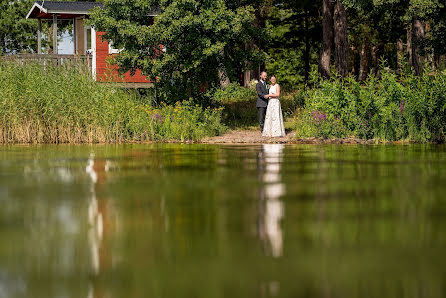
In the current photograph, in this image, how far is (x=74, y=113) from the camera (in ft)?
74.7

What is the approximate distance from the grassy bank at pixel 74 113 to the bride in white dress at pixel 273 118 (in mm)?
1888

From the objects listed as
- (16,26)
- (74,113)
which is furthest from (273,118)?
(16,26)

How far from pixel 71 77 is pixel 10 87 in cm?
192

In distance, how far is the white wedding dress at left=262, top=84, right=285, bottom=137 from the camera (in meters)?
24.8

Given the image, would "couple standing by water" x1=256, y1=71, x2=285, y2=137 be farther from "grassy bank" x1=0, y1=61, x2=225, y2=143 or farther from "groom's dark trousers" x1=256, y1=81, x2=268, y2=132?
"grassy bank" x1=0, y1=61, x2=225, y2=143

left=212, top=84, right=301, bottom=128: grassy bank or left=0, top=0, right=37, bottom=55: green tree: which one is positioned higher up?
left=0, top=0, right=37, bottom=55: green tree

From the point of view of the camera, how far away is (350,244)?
611cm

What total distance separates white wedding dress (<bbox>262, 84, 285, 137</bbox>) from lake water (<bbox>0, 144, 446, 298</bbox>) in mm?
11822

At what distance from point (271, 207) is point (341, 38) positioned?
29.5m

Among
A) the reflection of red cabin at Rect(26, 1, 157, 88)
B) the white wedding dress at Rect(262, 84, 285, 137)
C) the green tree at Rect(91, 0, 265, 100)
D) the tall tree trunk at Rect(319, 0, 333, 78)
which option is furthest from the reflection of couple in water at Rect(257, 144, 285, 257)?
the tall tree trunk at Rect(319, 0, 333, 78)

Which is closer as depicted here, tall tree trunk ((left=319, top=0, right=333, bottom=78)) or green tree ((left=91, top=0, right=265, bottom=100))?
green tree ((left=91, top=0, right=265, bottom=100))

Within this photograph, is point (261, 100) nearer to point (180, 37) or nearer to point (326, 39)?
point (180, 37)

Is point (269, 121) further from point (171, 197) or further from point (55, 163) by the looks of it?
point (171, 197)

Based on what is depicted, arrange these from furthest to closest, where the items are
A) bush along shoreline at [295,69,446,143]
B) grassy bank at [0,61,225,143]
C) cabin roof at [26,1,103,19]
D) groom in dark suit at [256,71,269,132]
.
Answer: cabin roof at [26,1,103,19] → groom in dark suit at [256,71,269,132] → grassy bank at [0,61,225,143] → bush along shoreline at [295,69,446,143]
